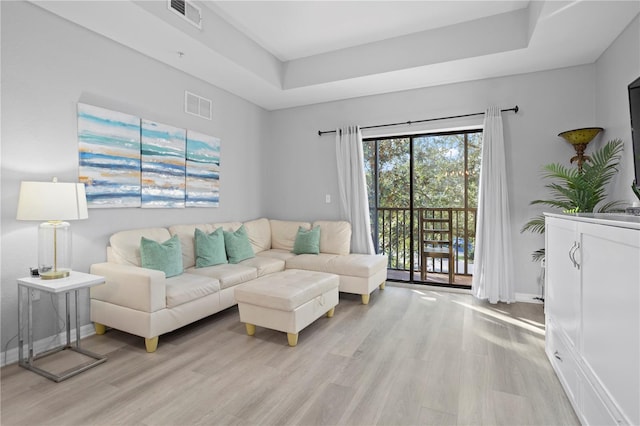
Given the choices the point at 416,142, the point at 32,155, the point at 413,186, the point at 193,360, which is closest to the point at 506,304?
the point at 413,186

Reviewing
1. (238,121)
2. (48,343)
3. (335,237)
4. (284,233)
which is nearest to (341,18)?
(238,121)

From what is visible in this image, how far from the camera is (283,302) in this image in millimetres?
2555

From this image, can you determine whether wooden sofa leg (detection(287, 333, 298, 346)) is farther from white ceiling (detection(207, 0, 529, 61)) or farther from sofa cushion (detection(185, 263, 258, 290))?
white ceiling (detection(207, 0, 529, 61))

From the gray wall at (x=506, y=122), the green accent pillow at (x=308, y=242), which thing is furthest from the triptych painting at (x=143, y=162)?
the gray wall at (x=506, y=122)

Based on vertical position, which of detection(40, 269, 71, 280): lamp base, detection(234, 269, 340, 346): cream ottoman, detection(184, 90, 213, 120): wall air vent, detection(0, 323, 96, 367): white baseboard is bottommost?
detection(0, 323, 96, 367): white baseboard

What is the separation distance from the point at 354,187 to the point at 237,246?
1.83 meters

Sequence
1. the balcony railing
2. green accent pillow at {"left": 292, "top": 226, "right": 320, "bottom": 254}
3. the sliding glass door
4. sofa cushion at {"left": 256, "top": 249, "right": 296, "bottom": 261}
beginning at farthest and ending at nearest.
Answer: the balcony railing < the sliding glass door < green accent pillow at {"left": 292, "top": 226, "right": 320, "bottom": 254} < sofa cushion at {"left": 256, "top": 249, "right": 296, "bottom": 261}

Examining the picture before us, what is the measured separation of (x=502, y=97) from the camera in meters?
3.80

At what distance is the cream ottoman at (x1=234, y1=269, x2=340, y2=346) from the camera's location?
257 centimetres

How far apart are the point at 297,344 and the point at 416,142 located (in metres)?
3.19

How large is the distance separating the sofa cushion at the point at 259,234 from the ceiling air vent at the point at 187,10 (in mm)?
2444

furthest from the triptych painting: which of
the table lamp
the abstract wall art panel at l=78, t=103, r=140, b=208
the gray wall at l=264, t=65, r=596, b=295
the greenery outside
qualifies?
the greenery outside

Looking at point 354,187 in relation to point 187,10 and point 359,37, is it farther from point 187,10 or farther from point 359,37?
point 187,10

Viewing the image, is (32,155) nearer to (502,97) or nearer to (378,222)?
(378,222)
